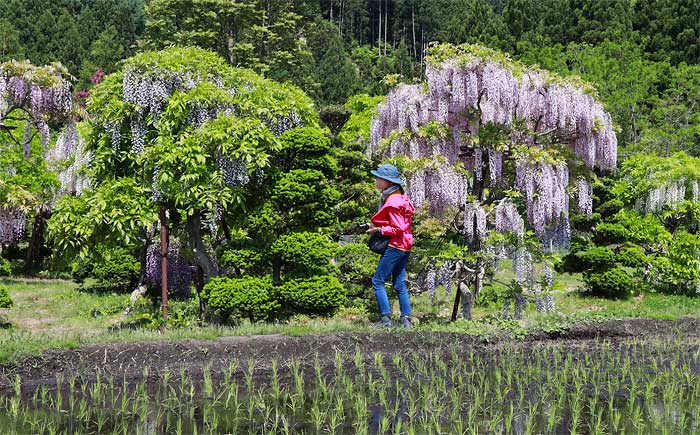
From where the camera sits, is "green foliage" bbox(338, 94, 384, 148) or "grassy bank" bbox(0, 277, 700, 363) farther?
"green foliage" bbox(338, 94, 384, 148)

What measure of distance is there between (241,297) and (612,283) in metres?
8.67

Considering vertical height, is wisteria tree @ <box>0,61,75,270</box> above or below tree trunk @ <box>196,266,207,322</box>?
above

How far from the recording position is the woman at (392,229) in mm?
7156

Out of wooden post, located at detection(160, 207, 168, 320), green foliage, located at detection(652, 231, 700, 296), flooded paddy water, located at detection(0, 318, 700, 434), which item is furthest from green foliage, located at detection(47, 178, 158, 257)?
green foliage, located at detection(652, 231, 700, 296)

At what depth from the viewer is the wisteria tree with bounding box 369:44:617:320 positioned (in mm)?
9391

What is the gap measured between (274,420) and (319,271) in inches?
177

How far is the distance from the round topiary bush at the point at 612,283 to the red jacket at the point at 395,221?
323 inches

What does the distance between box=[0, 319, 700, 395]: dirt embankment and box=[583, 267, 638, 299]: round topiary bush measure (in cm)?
690

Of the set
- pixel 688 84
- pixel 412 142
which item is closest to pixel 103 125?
pixel 412 142

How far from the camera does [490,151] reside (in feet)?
31.8

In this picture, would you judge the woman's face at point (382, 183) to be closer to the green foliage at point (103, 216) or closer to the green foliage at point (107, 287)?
the green foliage at point (103, 216)

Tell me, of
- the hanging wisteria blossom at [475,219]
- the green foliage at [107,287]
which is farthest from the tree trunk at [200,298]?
the green foliage at [107,287]

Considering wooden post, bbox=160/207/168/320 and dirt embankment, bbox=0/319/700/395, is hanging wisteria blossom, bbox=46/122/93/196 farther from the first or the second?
dirt embankment, bbox=0/319/700/395

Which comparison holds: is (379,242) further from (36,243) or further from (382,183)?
(36,243)
